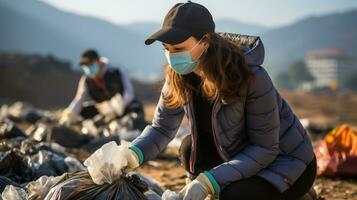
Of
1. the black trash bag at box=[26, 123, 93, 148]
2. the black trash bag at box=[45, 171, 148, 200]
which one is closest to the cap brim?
the black trash bag at box=[45, 171, 148, 200]

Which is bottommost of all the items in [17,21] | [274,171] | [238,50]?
[17,21]

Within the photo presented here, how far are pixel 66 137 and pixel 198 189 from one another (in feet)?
12.5

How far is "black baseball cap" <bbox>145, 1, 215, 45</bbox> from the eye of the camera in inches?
92.8

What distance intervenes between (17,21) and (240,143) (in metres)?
114

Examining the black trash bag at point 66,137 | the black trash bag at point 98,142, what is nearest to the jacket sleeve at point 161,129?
the black trash bag at point 98,142

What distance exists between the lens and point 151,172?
4.91 m

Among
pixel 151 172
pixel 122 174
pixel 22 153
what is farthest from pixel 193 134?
pixel 151 172

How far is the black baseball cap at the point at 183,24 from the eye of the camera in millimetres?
2357

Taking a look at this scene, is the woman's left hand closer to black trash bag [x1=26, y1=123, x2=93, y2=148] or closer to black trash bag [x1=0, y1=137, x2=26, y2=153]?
black trash bag [x1=0, y1=137, x2=26, y2=153]

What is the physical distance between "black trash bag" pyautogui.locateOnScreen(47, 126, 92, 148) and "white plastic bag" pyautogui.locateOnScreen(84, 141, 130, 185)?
3.42 m

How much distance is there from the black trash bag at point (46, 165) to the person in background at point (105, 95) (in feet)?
8.94

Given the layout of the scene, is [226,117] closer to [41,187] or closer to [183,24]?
[183,24]

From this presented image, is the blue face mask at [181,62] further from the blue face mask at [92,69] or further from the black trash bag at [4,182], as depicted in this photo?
the blue face mask at [92,69]

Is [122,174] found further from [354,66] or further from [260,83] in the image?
[354,66]
